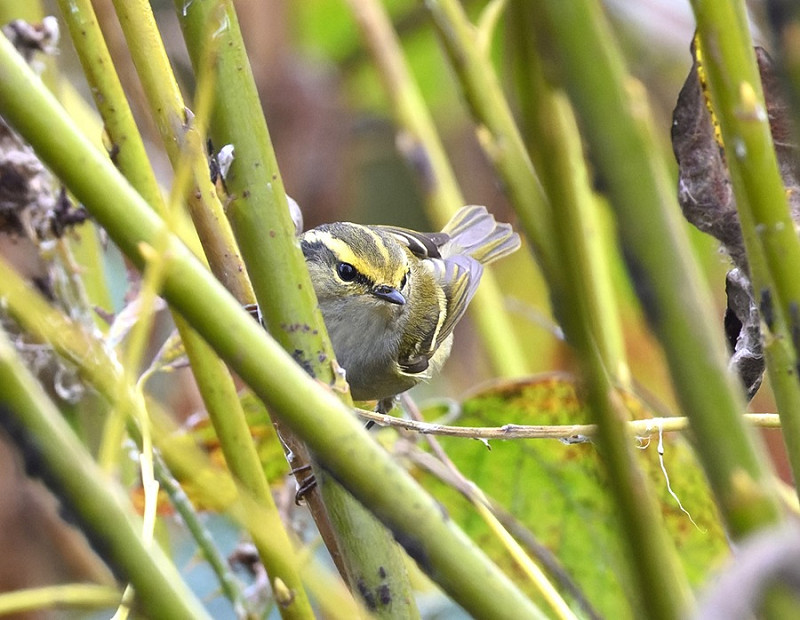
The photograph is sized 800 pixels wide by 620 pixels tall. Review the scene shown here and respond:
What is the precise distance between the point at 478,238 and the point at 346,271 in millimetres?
747

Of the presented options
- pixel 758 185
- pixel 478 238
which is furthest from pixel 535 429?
pixel 478 238

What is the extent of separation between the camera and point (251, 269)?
0.81 m

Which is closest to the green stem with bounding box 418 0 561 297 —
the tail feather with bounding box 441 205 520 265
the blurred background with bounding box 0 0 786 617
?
the blurred background with bounding box 0 0 786 617

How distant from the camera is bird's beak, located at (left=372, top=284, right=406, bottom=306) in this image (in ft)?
6.96

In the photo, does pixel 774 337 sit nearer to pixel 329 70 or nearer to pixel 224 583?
pixel 224 583

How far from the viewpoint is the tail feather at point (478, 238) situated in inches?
108

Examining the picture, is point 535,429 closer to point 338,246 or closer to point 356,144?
point 338,246

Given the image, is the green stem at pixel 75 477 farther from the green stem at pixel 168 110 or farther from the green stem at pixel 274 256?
the green stem at pixel 168 110

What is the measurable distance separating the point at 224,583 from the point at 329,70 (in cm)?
285

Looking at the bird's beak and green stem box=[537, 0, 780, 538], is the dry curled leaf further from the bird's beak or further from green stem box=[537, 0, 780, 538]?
the bird's beak

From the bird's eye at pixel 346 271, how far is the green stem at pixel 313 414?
1531mm

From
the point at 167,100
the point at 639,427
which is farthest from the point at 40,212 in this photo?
the point at 639,427

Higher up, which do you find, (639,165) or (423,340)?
(639,165)

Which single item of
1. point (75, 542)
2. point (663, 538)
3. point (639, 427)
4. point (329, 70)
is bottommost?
point (75, 542)
